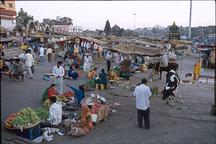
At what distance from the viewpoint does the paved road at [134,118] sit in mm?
9898

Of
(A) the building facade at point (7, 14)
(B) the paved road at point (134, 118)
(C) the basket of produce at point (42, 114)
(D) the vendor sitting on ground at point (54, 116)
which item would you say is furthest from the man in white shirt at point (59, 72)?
(A) the building facade at point (7, 14)

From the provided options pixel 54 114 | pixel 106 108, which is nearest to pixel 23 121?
pixel 54 114

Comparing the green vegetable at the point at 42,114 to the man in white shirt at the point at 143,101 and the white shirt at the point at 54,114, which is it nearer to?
the white shirt at the point at 54,114

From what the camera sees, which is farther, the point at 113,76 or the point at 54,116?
the point at 113,76

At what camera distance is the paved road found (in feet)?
32.5

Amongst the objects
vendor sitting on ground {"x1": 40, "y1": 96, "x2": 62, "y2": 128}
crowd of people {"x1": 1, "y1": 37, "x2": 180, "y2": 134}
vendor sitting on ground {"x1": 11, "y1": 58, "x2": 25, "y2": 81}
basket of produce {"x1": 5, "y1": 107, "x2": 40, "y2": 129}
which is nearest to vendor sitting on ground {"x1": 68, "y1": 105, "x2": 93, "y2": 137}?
vendor sitting on ground {"x1": 40, "y1": 96, "x2": 62, "y2": 128}

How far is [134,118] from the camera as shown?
12.3 m

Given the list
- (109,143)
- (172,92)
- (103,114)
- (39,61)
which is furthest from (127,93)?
(39,61)

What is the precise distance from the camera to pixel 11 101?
1405 centimetres

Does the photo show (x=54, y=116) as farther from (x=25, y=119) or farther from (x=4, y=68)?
(x=4, y=68)

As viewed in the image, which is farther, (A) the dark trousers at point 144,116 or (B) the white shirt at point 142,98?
(A) the dark trousers at point 144,116

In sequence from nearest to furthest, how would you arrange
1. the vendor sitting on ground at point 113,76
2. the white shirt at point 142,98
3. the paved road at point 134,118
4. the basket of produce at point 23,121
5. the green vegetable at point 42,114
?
the basket of produce at point 23,121 < the paved road at point 134,118 < the white shirt at point 142,98 < the green vegetable at point 42,114 < the vendor sitting on ground at point 113,76

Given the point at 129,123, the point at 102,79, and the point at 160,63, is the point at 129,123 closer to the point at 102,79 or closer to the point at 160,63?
the point at 102,79

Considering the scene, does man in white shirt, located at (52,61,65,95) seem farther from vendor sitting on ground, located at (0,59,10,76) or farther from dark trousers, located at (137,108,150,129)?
dark trousers, located at (137,108,150,129)
